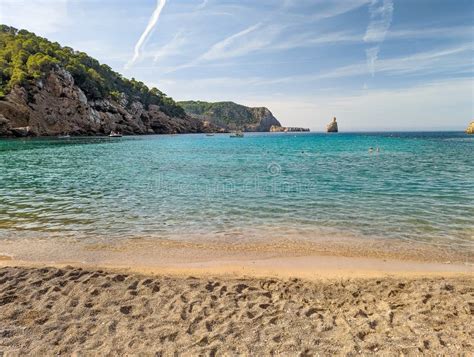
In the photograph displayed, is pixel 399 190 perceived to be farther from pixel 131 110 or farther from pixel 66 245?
pixel 131 110

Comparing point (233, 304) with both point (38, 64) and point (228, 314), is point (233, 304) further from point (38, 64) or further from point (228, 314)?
point (38, 64)

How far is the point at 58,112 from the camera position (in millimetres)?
92000

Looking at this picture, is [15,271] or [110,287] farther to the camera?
[15,271]

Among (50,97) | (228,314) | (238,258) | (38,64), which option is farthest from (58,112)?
(228,314)

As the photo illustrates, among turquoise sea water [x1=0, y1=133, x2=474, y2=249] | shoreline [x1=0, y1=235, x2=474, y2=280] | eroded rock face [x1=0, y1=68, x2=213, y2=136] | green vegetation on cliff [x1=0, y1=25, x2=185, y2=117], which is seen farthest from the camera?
green vegetation on cliff [x1=0, y1=25, x2=185, y2=117]

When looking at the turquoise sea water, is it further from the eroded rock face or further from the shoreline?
the eroded rock face

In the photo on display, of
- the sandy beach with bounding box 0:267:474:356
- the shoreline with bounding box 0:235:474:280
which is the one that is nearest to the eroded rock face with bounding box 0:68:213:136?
the shoreline with bounding box 0:235:474:280

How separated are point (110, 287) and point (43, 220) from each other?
726 cm

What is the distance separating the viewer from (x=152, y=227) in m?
11.1

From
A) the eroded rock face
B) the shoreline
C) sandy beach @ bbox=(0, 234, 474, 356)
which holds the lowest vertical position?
the shoreline

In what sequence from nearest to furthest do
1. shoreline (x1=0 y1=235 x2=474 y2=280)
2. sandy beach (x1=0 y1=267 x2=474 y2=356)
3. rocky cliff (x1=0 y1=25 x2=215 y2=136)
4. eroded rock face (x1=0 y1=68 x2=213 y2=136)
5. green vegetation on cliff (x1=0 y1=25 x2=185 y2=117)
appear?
sandy beach (x1=0 y1=267 x2=474 y2=356) < shoreline (x1=0 y1=235 x2=474 y2=280) < eroded rock face (x1=0 y1=68 x2=213 y2=136) < rocky cliff (x1=0 y1=25 x2=215 y2=136) < green vegetation on cliff (x1=0 y1=25 x2=185 y2=117)

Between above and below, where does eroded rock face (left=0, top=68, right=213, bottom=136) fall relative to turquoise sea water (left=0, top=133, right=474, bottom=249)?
above

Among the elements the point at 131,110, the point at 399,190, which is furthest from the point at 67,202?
the point at 131,110

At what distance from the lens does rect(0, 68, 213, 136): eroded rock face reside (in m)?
78.4
